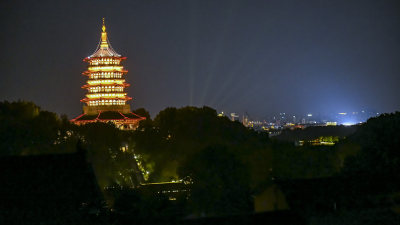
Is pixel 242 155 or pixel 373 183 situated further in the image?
pixel 242 155

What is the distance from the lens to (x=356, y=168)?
1394 inches

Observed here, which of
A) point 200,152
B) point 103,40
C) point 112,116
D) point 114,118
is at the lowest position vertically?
point 200,152

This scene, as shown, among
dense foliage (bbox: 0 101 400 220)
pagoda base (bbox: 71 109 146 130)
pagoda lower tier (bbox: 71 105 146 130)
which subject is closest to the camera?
dense foliage (bbox: 0 101 400 220)

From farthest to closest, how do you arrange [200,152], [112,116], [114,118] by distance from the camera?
[112,116] < [114,118] < [200,152]

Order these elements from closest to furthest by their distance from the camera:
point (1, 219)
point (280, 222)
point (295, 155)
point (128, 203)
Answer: point (280, 222)
point (1, 219)
point (128, 203)
point (295, 155)

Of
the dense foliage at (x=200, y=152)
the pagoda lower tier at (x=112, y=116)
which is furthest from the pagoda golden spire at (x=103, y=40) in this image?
the dense foliage at (x=200, y=152)

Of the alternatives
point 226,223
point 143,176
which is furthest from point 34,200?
point 143,176

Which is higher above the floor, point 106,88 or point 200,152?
point 106,88

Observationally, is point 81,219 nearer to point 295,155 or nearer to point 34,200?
point 34,200

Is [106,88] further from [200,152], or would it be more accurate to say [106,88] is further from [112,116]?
[200,152]

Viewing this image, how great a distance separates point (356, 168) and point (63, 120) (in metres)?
48.7

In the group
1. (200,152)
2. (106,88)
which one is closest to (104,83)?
(106,88)

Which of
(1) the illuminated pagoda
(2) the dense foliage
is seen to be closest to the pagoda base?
(1) the illuminated pagoda

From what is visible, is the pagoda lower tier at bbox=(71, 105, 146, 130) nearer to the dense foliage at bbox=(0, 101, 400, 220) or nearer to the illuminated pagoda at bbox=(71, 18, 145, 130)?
the illuminated pagoda at bbox=(71, 18, 145, 130)
